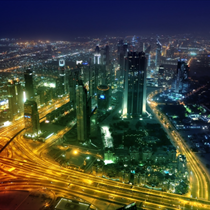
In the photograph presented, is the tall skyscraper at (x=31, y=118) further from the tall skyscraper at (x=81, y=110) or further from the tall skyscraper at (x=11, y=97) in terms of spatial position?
the tall skyscraper at (x=11, y=97)

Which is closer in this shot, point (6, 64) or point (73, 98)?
Answer: point (73, 98)

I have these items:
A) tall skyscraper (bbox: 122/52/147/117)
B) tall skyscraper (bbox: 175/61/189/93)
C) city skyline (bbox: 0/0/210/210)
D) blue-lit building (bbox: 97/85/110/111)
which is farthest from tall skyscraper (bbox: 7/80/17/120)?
tall skyscraper (bbox: 175/61/189/93)

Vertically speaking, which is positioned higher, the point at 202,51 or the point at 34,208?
the point at 202,51

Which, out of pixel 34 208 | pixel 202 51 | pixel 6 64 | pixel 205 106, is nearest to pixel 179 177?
pixel 34 208

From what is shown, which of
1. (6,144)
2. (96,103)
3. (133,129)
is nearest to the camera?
(6,144)

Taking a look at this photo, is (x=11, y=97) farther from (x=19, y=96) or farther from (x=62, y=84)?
(x=62, y=84)

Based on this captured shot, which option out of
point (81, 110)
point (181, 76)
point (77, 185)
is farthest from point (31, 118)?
point (181, 76)

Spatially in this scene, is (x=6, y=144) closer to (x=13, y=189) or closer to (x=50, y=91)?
(x=13, y=189)

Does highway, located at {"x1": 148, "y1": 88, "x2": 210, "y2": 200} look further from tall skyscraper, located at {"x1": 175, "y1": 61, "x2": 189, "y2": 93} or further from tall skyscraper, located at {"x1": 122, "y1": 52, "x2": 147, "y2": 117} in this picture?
tall skyscraper, located at {"x1": 175, "y1": 61, "x2": 189, "y2": 93}
